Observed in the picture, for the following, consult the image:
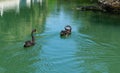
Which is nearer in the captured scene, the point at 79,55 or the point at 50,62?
the point at 50,62

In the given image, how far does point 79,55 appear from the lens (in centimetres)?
2011

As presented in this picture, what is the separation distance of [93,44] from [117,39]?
136 inches

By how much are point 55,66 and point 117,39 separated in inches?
Answer: 370

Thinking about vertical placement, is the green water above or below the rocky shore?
below

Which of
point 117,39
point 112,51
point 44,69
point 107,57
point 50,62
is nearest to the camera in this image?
point 44,69

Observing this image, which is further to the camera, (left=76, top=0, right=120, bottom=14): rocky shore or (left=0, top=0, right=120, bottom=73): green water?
(left=76, top=0, right=120, bottom=14): rocky shore

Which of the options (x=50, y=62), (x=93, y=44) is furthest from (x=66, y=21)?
(x=50, y=62)

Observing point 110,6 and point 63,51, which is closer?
point 63,51

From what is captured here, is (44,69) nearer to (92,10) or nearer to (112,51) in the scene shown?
(112,51)

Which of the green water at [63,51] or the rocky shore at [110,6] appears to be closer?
the green water at [63,51]

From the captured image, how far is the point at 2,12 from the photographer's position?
3997cm

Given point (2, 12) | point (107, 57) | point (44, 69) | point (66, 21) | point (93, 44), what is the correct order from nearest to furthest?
1. point (44, 69)
2. point (107, 57)
3. point (93, 44)
4. point (66, 21)
5. point (2, 12)

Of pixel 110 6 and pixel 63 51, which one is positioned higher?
pixel 110 6

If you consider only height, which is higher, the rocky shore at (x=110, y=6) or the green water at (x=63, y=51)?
the rocky shore at (x=110, y=6)
